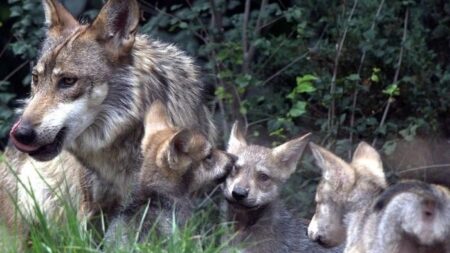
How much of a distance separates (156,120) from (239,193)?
1.98 ft

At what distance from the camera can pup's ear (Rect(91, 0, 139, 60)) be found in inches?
282

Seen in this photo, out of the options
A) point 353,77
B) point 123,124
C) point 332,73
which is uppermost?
point 123,124

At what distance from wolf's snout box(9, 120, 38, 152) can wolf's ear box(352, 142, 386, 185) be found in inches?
66.7

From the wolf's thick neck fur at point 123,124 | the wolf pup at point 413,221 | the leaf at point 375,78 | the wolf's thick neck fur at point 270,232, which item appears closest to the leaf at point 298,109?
the leaf at point 375,78

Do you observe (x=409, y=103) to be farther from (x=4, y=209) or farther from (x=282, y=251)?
(x=4, y=209)

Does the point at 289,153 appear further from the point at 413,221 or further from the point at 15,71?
the point at 15,71

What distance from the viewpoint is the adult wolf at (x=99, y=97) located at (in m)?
7.02

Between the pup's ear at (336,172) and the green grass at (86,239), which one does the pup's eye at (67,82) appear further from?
the pup's ear at (336,172)

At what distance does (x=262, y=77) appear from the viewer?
935 centimetres

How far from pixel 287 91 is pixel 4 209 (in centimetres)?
236

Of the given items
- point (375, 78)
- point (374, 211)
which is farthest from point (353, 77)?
point (374, 211)

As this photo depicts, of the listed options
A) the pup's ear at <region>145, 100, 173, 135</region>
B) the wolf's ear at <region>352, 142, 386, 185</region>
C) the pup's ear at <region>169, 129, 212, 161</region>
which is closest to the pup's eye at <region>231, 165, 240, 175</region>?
the pup's ear at <region>169, 129, 212, 161</region>

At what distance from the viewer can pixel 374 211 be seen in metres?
5.97

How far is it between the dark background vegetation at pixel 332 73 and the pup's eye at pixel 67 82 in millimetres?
1706
